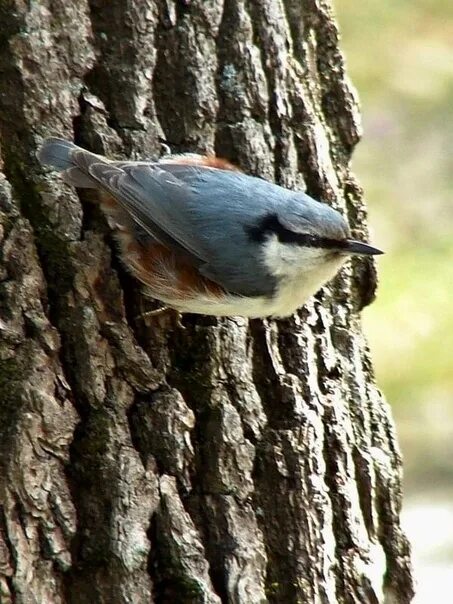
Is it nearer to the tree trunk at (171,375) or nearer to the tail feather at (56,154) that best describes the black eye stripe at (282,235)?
the tree trunk at (171,375)

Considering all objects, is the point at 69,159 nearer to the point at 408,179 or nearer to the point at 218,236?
the point at 218,236

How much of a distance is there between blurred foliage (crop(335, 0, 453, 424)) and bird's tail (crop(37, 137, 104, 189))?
7.47 ft

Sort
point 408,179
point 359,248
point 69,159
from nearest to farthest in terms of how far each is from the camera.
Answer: point 69,159, point 359,248, point 408,179

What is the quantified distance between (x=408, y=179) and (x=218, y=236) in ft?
12.1

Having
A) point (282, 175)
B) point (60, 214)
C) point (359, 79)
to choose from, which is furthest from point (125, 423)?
point (359, 79)

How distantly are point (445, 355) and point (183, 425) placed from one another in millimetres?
2899

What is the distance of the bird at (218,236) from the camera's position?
2674mm

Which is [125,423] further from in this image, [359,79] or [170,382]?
[359,79]

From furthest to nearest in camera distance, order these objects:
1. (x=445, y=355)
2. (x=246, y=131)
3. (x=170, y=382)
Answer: (x=445, y=355) → (x=246, y=131) → (x=170, y=382)

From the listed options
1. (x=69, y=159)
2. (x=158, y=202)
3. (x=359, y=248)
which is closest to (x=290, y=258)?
(x=359, y=248)

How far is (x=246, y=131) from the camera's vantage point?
284 centimetres

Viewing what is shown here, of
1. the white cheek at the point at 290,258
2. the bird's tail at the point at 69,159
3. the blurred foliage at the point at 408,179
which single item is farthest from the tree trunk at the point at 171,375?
the blurred foliage at the point at 408,179

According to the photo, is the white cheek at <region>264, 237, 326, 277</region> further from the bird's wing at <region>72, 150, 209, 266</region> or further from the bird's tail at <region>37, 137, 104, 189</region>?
the bird's tail at <region>37, 137, 104, 189</region>

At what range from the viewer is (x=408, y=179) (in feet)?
20.4
